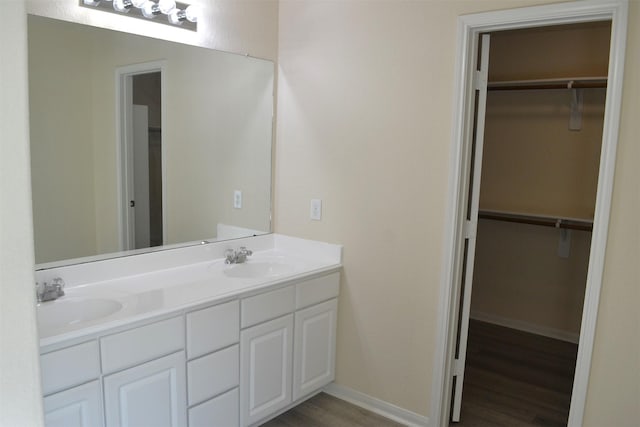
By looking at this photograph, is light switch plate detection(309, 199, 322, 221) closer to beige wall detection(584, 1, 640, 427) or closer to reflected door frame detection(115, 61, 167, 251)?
reflected door frame detection(115, 61, 167, 251)

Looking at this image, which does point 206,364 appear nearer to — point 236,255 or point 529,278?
point 236,255

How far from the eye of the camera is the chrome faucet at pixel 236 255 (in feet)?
8.83

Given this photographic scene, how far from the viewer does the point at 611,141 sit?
74.9 inches

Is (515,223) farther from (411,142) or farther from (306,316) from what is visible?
(306,316)

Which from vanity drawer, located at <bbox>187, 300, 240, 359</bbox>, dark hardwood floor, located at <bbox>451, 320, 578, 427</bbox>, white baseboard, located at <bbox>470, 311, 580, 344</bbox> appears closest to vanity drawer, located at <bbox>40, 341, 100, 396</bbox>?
vanity drawer, located at <bbox>187, 300, 240, 359</bbox>

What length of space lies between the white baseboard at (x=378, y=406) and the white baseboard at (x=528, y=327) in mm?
1959

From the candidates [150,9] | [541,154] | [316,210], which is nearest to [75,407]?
[316,210]

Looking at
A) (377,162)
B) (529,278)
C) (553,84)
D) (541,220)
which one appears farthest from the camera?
(529,278)

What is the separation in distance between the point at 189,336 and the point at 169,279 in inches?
16.9

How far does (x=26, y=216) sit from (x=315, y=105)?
2.23m

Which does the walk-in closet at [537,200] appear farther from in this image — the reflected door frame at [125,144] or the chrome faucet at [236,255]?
the reflected door frame at [125,144]

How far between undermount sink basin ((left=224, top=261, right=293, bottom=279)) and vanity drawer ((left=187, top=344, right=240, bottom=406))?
0.51m

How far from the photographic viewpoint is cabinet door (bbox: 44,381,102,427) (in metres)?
1.59

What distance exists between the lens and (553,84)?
3555mm
